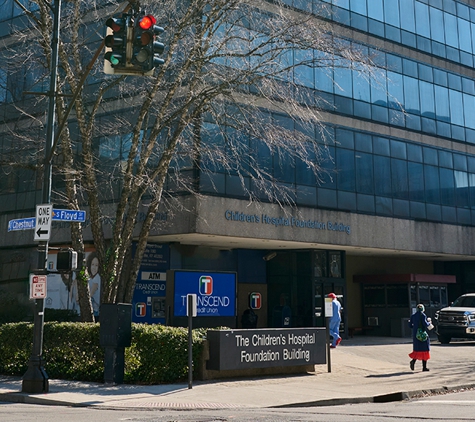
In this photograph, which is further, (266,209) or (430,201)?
(430,201)

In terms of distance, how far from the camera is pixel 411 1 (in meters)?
34.0

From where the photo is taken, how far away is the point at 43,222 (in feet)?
48.5

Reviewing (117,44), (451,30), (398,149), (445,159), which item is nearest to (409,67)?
(398,149)

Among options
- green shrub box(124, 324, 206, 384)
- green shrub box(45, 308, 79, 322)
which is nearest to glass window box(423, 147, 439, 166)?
green shrub box(45, 308, 79, 322)

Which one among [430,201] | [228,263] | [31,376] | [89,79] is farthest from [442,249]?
[31,376]

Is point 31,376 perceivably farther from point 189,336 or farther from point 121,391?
point 189,336

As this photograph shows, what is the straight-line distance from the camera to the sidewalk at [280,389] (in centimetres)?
1334

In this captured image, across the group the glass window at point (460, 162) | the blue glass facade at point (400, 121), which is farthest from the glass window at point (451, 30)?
the glass window at point (460, 162)

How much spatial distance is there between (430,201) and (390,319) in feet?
19.6

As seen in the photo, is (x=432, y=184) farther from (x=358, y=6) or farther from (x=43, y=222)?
(x=43, y=222)

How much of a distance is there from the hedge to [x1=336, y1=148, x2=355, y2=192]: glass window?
14.5m

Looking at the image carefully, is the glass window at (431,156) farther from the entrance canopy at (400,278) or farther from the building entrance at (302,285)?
the building entrance at (302,285)

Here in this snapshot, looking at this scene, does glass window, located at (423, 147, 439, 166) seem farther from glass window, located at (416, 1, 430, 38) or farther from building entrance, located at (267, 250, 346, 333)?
building entrance, located at (267, 250, 346, 333)

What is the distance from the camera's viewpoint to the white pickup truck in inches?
1067
